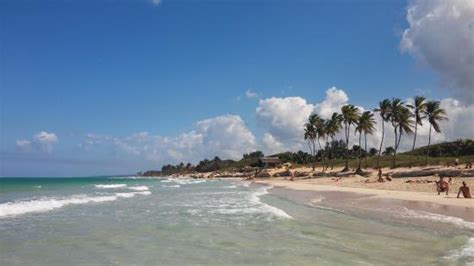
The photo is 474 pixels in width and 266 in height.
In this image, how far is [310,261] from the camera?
34.4ft

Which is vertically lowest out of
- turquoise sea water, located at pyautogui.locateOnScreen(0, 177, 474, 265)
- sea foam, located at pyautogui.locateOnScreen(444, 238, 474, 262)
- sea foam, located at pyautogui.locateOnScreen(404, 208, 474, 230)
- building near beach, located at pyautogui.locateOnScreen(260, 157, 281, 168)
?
turquoise sea water, located at pyautogui.locateOnScreen(0, 177, 474, 265)

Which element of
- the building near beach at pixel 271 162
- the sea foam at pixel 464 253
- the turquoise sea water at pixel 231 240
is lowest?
the turquoise sea water at pixel 231 240

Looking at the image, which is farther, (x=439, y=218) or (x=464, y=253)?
(x=439, y=218)

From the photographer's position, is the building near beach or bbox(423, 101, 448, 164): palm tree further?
the building near beach

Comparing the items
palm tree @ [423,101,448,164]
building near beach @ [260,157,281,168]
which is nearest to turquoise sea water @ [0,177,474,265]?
palm tree @ [423,101,448,164]

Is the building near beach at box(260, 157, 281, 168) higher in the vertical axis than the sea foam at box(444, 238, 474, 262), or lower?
higher

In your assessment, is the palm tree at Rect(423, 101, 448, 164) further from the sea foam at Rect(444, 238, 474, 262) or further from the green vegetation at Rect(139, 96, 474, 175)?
the sea foam at Rect(444, 238, 474, 262)

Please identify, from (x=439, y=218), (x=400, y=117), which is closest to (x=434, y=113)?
(x=400, y=117)

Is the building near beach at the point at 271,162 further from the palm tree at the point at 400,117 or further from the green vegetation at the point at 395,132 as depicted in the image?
the palm tree at the point at 400,117

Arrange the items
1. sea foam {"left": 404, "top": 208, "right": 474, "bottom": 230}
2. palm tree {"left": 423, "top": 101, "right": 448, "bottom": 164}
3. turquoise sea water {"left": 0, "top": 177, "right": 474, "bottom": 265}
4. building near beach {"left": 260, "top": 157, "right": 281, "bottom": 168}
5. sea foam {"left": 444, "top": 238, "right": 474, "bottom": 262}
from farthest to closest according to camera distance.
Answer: building near beach {"left": 260, "top": 157, "right": 281, "bottom": 168}
palm tree {"left": 423, "top": 101, "right": 448, "bottom": 164}
sea foam {"left": 404, "top": 208, "right": 474, "bottom": 230}
turquoise sea water {"left": 0, "top": 177, "right": 474, "bottom": 265}
sea foam {"left": 444, "top": 238, "right": 474, "bottom": 262}

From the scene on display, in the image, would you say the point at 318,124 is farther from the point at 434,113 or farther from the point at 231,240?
the point at 231,240

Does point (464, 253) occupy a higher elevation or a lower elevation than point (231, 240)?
higher

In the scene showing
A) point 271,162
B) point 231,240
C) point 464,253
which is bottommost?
point 231,240

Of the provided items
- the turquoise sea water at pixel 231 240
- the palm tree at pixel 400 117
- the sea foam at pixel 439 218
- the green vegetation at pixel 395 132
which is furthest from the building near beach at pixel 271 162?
the turquoise sea water at pixel 231 240
